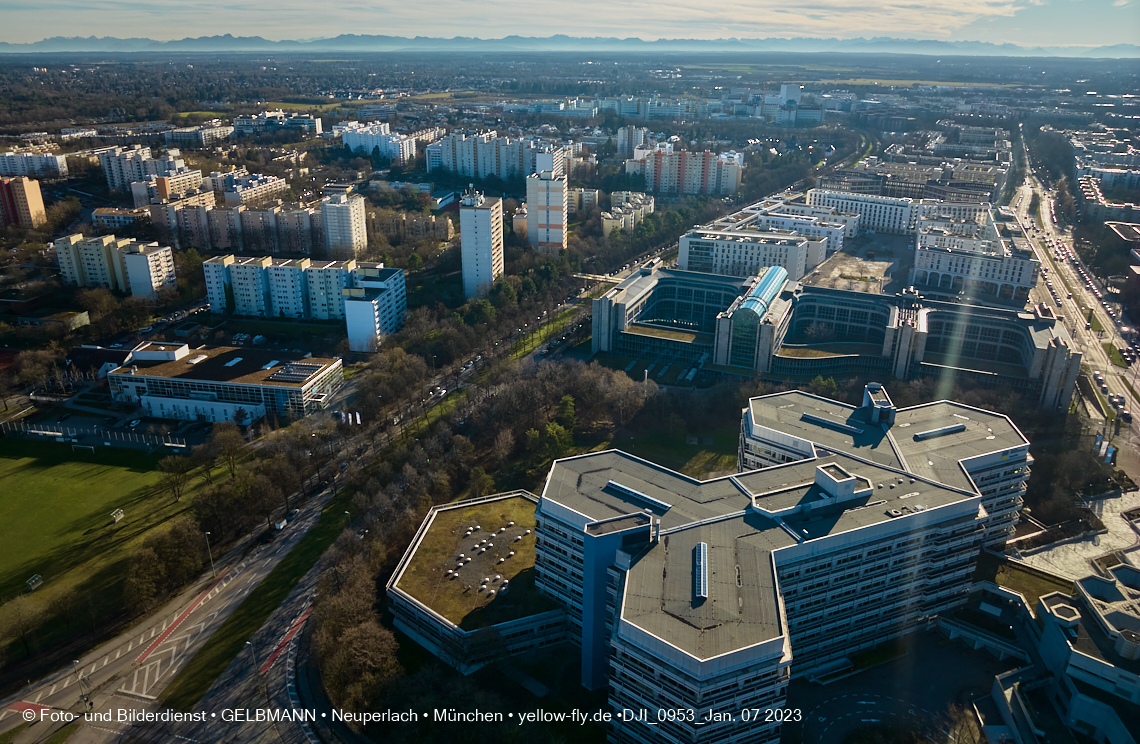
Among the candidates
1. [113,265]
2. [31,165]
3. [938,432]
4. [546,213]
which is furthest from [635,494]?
[31,165]

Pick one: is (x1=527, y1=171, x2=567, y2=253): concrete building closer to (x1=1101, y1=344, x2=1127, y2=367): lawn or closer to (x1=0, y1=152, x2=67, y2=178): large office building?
(x1=1101, y1=344, x2=1127, y2=367): lawn

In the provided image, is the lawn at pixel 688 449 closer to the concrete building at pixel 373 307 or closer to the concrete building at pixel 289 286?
the concrete building at pixel 373 307

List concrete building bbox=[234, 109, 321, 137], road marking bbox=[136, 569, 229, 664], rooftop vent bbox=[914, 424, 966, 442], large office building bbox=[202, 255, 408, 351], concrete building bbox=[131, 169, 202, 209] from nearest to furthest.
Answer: road marking bbox=[136, 569, 229, 664] → rooftop vent bbox=[914, 424, 966, 442] → large office building bbox=[202, 255, 408, 351] → concrete building bbox=[131, 169, 202, 209] → concrete building bbox=[234, 109, 321, 137]

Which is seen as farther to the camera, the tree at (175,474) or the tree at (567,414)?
the tree at (567,414)

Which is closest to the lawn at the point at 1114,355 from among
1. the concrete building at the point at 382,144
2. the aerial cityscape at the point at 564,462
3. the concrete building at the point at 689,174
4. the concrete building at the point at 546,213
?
the aerial cityscape at the point at 564,462

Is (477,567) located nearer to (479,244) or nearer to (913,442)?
(913,442)

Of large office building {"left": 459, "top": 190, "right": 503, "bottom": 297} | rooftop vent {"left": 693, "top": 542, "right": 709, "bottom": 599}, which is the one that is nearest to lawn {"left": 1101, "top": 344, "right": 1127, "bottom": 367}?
rooftop vent {"left": 693, "top": 542, "right": 709, "bottom": 599}
